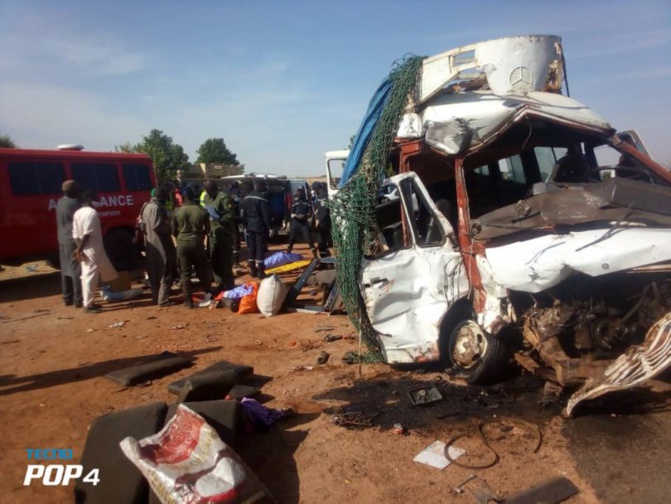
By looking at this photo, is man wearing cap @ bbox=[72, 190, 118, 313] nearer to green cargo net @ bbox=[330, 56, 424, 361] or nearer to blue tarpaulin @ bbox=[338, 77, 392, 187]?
blue tarpaulin @ bbox=[338, 77, 392, 187]

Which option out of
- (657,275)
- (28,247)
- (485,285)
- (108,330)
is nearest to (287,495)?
(485,285)

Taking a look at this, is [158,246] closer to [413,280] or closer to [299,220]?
[299,220]

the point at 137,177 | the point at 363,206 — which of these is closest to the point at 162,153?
the point at 137,177

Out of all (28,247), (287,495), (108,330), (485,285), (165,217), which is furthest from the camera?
(28,247)

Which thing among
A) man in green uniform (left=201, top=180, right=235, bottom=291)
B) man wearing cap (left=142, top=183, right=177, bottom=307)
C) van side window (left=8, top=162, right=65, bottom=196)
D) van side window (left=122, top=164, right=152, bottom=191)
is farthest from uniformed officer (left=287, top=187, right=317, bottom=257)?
van side window (left=8, top=162, right=65, bottom=196)

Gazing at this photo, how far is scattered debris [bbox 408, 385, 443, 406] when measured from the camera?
4.12 meters

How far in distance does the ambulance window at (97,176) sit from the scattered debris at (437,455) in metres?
10.2

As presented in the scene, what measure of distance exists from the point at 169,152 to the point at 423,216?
39.2 metres

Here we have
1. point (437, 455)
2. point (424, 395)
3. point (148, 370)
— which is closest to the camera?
point (437, 455)

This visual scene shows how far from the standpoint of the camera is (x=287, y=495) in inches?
123

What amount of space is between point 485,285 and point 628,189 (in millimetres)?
1298

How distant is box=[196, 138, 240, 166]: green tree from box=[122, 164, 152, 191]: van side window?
45840mm

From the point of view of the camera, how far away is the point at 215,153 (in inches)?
2295

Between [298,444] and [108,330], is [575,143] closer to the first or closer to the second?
[298,444]
